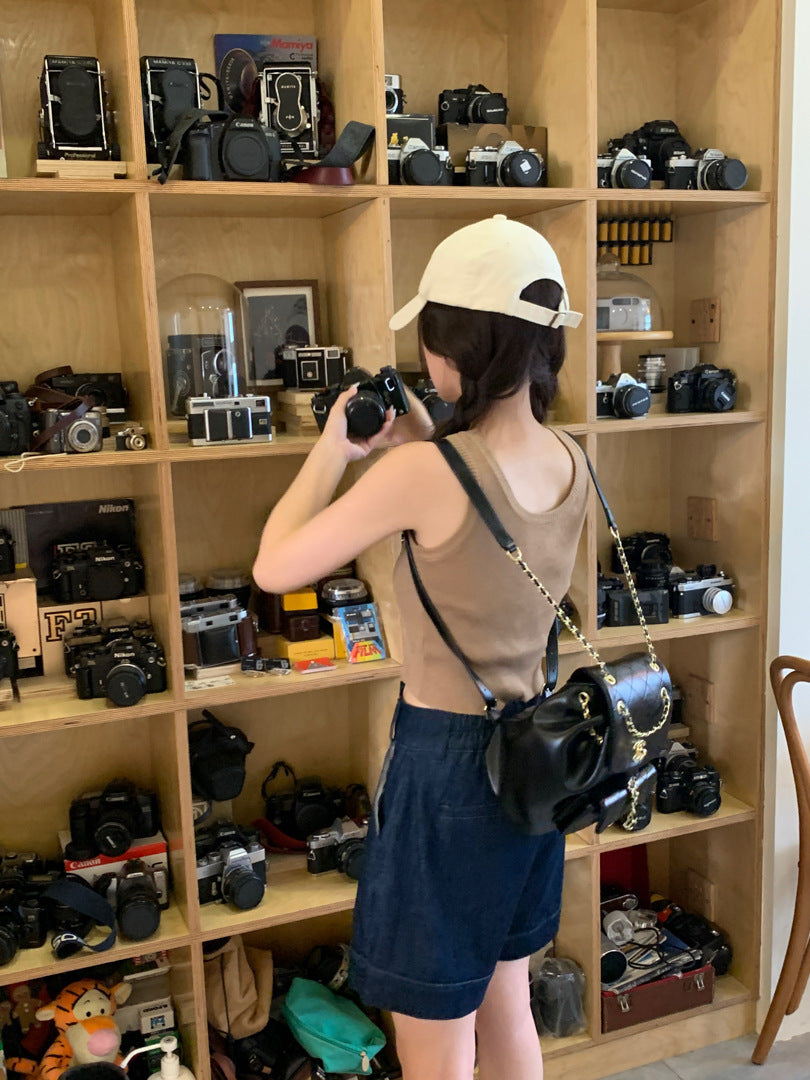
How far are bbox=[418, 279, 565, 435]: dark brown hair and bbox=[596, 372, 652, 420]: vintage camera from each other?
2.75 feet

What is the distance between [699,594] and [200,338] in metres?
1.26

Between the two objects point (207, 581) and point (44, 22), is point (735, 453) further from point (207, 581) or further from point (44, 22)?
point (44, 22)

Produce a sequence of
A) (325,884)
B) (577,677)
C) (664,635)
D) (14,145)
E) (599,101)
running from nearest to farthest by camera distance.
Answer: (577,677), (14,145), (325,884), (664,635), (599,101)

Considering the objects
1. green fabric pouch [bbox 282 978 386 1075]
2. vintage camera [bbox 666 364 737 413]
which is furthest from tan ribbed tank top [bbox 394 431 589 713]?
green fabric pouch [bbox 282 978 386 1075]

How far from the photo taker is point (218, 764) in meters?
2.07

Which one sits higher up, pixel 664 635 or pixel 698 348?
pixel 698 348

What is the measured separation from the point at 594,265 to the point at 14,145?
1173 mm

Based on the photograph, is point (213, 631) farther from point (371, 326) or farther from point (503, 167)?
point (503, 167)

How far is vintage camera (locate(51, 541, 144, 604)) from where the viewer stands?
2.02 meters

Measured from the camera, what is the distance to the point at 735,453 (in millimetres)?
2420

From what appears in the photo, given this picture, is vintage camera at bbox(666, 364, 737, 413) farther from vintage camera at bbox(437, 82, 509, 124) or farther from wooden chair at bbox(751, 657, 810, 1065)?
vintage camera at bbox(437, 82, 509, 124)

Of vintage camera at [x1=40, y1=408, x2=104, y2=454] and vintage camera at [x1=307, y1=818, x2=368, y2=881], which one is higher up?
vintage camera at [x1=40, y1=408, x2=104, y2=454]

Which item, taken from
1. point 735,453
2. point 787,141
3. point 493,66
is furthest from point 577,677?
point 493,66

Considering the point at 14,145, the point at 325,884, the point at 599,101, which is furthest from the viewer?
the point at 599,101
